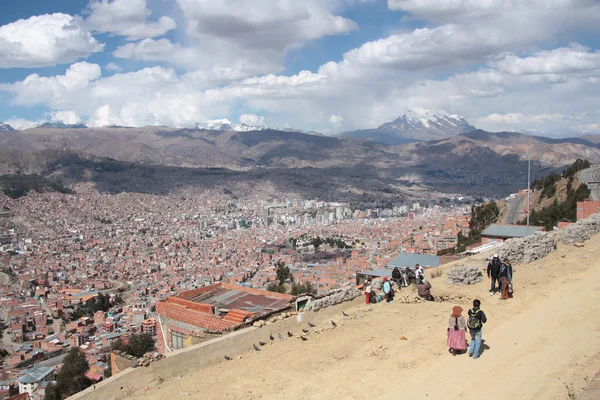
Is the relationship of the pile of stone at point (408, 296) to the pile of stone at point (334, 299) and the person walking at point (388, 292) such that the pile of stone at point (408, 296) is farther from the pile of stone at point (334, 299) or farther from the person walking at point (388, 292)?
the pile of stone at point (334, 299)

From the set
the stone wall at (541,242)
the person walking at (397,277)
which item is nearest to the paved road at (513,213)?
the stone wall at (541,242)

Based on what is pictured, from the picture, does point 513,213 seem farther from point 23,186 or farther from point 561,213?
point 23,186

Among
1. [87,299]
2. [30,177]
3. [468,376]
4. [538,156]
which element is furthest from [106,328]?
[538,156]

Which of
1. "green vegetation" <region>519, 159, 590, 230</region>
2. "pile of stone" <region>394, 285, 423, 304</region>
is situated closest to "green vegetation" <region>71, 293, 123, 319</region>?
"green vegetation" <region>519, 159, 590, 230</region>

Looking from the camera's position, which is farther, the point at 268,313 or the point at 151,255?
the point at 151,255

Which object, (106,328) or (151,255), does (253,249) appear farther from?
(106,328)

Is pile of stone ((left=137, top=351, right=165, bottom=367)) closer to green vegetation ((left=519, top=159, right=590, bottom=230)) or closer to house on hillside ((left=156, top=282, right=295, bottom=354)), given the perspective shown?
house on hillside ((left=156, top=282, right=295, bottom=354))
